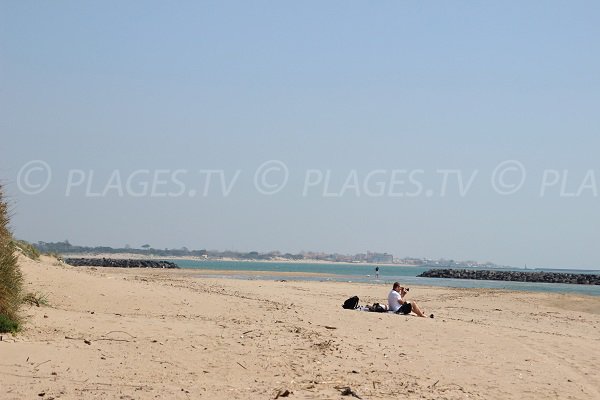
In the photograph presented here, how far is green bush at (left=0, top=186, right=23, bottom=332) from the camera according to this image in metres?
11.0

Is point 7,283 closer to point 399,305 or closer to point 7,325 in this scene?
point 7,325

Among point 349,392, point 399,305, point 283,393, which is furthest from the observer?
point 399,305

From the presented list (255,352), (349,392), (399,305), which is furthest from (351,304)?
(349,392)

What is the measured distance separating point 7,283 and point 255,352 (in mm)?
4129

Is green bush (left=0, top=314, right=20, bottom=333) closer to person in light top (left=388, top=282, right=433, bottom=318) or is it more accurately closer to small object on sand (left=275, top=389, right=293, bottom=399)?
small object on sand (left=275, top=389, right=293, bottom=399)

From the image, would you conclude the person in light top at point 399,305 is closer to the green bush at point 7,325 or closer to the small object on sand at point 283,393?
the small object on sand at point 283,393

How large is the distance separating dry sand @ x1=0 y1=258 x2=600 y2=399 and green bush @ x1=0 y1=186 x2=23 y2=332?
0.98ft

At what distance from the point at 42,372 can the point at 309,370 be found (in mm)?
3583

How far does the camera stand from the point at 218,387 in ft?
29.5

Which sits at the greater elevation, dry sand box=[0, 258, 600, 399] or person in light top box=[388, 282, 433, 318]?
person in light top box=[388, 282, 433, 318]

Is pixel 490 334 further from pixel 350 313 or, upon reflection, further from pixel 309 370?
pixel 309 370

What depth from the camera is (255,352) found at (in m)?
11.2

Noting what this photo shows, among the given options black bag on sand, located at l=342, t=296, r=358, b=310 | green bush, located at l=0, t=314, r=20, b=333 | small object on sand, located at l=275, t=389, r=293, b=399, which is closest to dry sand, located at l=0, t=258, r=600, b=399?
small object on sand, located at l=275, t=389, r=293, b=399

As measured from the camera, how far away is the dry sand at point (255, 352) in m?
9.05
